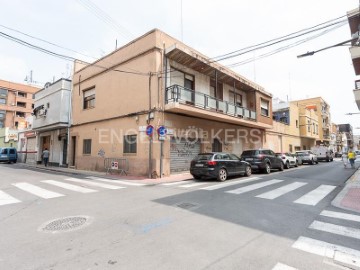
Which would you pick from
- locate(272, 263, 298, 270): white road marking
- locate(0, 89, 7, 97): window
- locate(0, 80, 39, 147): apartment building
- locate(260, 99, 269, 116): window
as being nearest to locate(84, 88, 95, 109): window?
locate(260, 99, 269, 116): window

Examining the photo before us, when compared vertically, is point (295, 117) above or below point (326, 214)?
above

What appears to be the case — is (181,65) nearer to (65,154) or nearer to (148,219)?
(148,219)

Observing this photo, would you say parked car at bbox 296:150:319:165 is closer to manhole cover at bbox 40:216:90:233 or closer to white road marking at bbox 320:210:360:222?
white road marking at bbox 320:210:360:222

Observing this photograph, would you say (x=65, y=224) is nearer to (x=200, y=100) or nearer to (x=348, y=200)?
(x=348, y=200)

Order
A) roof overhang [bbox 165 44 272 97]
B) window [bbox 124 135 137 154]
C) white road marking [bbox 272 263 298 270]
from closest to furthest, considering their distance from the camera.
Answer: white road marking [bbox 272 263 298 270], roof overhang [bbox 165 44 272 97], window [bbox 124 135 137 154]

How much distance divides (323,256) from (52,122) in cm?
2076

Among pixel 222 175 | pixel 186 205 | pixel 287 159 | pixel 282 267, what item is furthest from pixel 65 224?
pixel 287 159

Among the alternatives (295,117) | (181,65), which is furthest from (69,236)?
(295,117)

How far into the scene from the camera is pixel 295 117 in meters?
34.8

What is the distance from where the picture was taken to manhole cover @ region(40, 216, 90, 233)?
14.3 feet

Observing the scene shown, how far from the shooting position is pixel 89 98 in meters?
17.9

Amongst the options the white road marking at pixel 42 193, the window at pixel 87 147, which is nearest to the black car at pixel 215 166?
the white road marking at pixel 42 193

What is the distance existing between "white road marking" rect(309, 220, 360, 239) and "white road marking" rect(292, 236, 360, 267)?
72 cm

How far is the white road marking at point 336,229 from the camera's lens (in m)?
4.18
